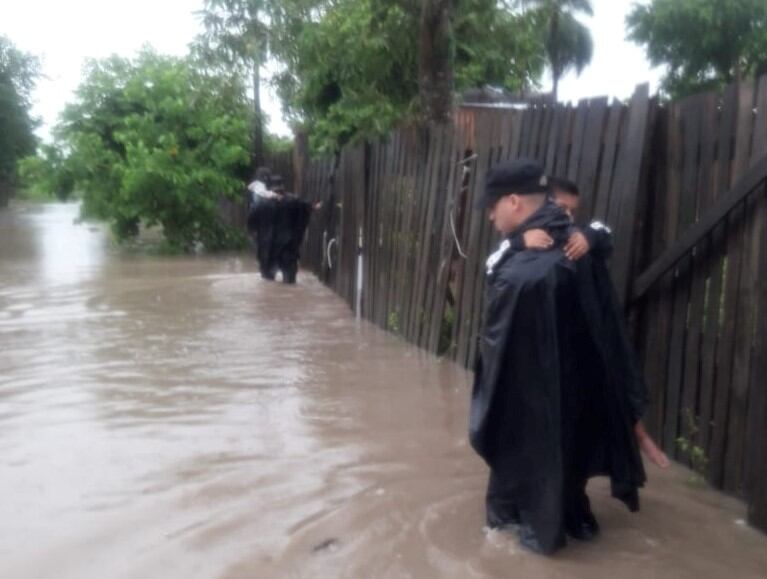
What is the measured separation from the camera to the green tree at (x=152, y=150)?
70.6ft

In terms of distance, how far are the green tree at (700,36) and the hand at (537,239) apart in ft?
85.8

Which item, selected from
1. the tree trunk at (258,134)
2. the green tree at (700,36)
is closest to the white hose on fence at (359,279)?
the tree trunk at (258,134)

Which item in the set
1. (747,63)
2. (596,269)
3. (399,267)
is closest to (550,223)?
(596,269)

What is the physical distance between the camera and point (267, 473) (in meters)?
6.29

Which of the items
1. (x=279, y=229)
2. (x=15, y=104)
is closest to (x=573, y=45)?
(x=15, y=104)

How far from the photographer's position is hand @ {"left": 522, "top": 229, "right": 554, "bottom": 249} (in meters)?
4.86

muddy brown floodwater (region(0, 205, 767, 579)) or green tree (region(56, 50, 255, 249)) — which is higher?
green tree (region(56, 50, 255, 249))

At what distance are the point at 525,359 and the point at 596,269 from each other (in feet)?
1.85

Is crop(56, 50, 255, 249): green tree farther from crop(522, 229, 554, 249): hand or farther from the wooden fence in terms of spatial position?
crop(522, 229, 554, 249): hand

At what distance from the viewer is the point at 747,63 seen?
29625mm

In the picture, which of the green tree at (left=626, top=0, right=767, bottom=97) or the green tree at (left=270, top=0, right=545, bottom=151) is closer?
the green tree at (left=270, top=0, right=545, bottom=151)

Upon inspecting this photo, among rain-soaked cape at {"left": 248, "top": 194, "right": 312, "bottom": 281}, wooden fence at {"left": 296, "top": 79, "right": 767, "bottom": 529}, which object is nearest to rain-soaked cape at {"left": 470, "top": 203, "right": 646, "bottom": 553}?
wooden fence at {"left": 296, "top": 79, "right": 767, "bottom": 529}

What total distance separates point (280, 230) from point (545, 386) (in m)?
11.1

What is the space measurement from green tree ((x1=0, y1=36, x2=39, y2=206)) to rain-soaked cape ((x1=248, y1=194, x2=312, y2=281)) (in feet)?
144
